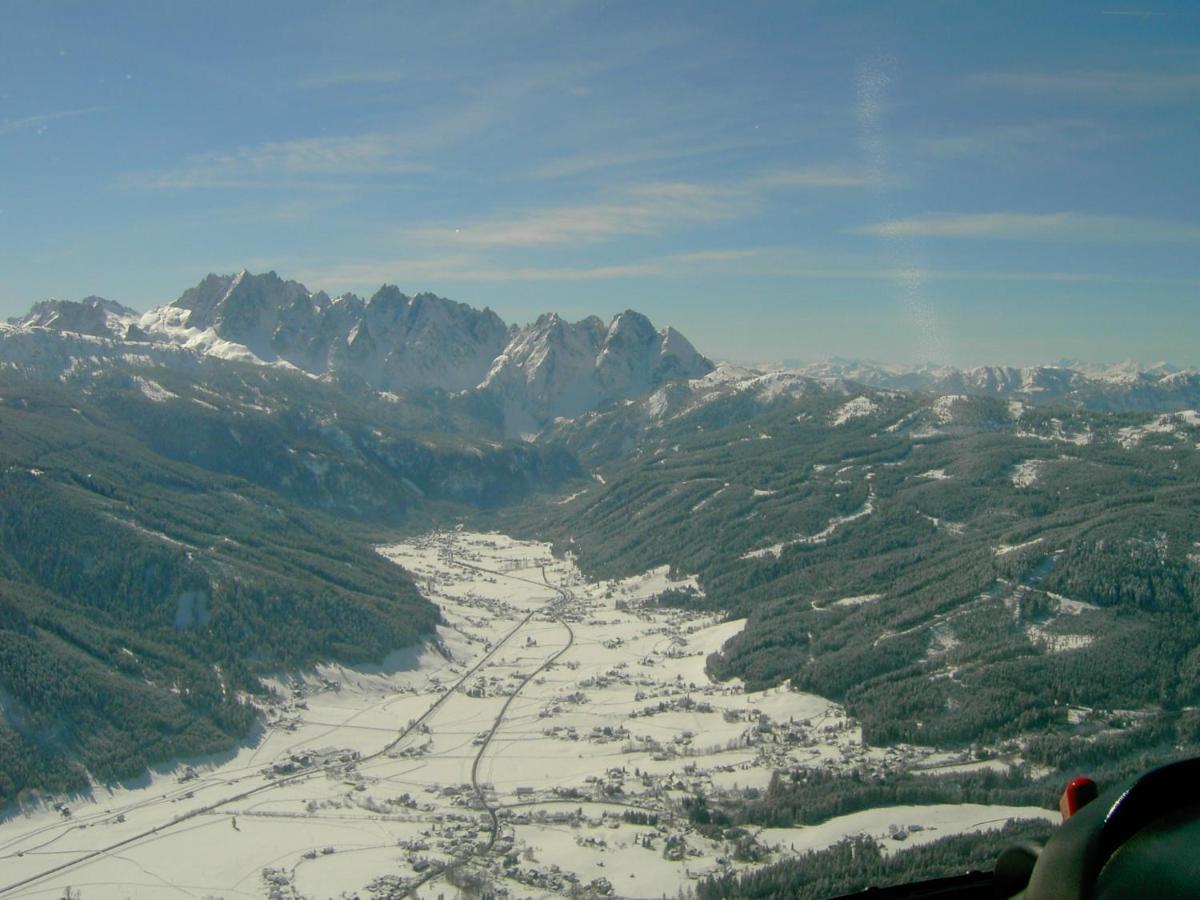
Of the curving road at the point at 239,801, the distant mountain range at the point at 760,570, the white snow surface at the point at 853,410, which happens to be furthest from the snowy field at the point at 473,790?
the white snow surface at the point at 853,410

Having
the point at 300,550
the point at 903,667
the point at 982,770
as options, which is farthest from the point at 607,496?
the point at 982,770

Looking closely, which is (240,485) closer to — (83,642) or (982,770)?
(83,642)

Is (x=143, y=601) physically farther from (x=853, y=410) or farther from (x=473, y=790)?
(x=853, y=410)

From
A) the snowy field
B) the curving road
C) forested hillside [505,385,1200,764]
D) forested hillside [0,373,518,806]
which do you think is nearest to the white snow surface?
forested hillside [505,385,1200,764]

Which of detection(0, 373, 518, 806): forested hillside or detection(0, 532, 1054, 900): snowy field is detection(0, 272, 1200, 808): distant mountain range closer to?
detection(0, 373, 518, 806): forested hillside

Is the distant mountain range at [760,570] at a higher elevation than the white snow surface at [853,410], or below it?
below

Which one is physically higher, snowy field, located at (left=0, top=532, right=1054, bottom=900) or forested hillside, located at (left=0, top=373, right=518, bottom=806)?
forested hillside, located at (left=0, top=373, right=518, bottom=806)

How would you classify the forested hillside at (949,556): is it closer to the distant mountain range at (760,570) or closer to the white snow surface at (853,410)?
the distant mountain range at (760,570)

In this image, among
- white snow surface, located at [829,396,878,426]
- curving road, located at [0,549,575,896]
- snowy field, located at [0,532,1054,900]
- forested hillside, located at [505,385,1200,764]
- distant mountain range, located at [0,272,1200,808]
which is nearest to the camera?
snowy field, located at [0,532,1054,900]
